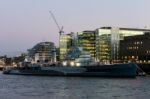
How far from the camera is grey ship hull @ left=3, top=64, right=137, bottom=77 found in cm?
13825

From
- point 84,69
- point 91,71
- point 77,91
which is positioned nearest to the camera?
point 77,91

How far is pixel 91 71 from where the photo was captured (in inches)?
5723

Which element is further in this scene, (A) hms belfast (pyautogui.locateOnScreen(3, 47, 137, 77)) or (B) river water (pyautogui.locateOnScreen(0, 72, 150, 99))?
(A) hms belfast (pyautogui.locateOnScreen(3, 47, 137, 77))

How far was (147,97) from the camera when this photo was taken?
66.1 m

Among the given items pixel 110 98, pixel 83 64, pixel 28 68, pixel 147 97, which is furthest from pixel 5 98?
pixel 28 68

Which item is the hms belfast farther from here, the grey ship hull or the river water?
the river water

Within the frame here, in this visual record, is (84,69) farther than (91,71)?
Yes

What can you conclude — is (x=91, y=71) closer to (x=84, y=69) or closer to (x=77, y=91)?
(x=84, y=69)

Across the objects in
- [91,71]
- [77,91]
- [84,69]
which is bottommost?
[77,91]

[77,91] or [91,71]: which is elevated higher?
[91,71]

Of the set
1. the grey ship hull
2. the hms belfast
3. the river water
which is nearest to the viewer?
the river water

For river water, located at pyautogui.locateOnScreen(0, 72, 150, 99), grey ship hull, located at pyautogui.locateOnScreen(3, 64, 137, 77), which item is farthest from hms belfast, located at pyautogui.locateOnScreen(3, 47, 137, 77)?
river water, located at pyautogui.locateOnScreen(0, 72, 150, 99)

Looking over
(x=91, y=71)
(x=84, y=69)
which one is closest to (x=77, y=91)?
(x=91, y=71)

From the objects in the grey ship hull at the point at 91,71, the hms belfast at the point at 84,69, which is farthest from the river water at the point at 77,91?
the hms belfast at the point at 84,69
